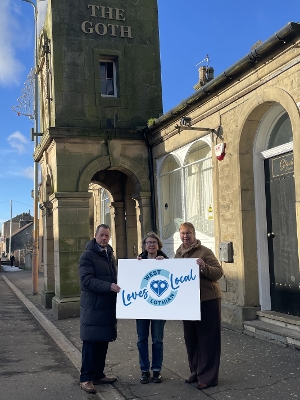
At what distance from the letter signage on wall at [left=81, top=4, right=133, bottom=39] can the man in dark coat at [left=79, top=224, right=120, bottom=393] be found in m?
7.94

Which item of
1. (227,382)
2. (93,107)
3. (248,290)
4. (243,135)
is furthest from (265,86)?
(93,107)

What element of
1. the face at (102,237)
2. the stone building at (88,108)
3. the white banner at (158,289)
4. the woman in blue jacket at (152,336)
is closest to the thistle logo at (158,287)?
the white banner at (158,289)

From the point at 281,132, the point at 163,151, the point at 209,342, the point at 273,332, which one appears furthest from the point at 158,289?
the point at 163,151

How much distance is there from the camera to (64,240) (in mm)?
10688

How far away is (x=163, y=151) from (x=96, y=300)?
6.48 meters

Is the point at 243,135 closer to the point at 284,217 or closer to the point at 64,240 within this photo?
the point at 284,217

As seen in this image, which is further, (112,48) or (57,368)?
(112,48)

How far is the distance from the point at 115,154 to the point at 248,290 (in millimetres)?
5249

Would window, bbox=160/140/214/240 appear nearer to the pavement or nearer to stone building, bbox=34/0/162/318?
stone building, bbox=34/0/162/318

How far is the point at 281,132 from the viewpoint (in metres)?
7.54

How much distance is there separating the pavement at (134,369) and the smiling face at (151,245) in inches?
60.7

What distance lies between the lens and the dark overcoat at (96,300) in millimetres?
4922

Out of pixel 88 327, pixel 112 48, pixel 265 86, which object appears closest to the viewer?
pixel 88 327

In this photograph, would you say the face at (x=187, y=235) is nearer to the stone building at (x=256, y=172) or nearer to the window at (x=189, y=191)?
the stone building at (x=256, y=172)
